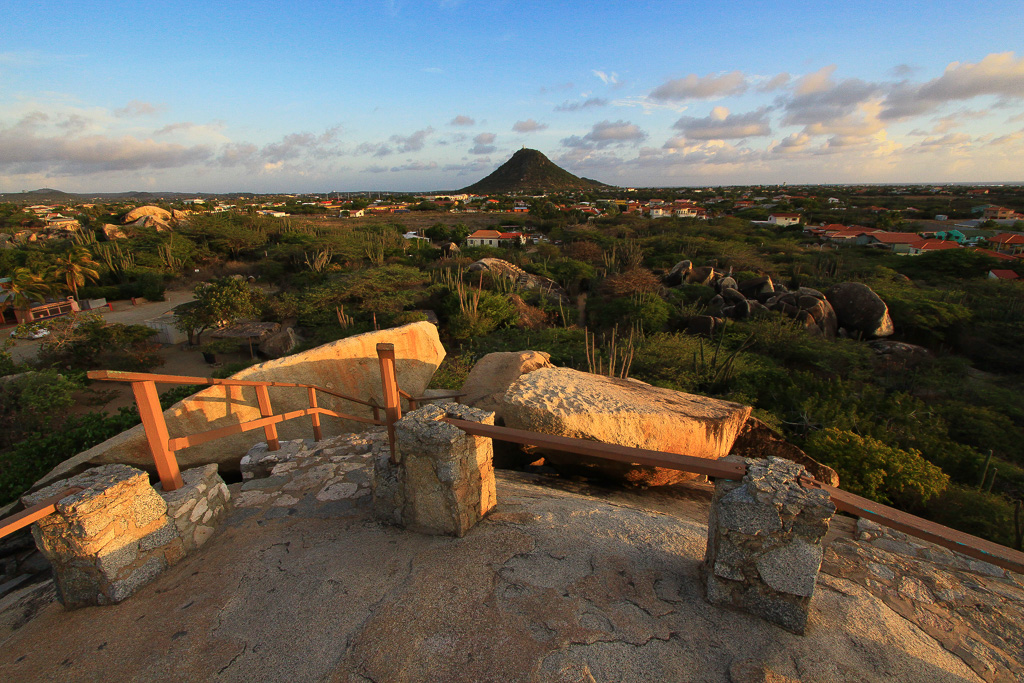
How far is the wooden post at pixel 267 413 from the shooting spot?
475 centimetres

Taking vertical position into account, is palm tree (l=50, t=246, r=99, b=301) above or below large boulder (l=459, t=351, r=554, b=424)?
below

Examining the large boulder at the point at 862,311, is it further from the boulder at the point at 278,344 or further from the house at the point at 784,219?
the house at the point at 784,219

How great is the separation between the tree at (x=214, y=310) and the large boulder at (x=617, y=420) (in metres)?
14.5

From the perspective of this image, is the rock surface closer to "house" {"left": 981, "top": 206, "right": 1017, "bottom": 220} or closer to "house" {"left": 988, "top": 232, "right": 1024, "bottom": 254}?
"house" {"left": 988, "top": 232, "right": 1024, "bottom": 254}

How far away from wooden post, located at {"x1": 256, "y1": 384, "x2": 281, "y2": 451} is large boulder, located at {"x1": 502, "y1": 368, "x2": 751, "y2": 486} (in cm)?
272

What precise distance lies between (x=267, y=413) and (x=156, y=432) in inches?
63.0

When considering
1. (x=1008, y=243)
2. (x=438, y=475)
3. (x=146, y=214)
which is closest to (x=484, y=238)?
(x=146, y=214)

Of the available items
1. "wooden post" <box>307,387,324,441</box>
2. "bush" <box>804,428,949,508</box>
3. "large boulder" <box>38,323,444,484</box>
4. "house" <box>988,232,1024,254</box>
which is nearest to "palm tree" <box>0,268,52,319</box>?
"large boulder" <box>38,323,444,484</box>

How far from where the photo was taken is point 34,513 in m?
2.54

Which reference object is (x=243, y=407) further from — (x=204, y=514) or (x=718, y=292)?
(x=718, y=292)

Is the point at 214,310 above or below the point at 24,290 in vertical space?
above

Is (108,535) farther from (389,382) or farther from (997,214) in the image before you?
A: (997,214)

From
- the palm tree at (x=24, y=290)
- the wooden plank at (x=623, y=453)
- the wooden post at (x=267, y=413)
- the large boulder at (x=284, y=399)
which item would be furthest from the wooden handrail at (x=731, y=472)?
the palm tree at (x=24, y=290)

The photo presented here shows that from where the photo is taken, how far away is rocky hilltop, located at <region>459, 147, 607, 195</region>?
14638 cm
